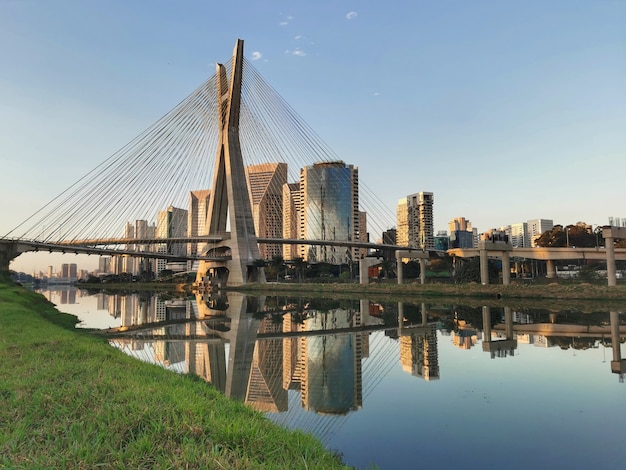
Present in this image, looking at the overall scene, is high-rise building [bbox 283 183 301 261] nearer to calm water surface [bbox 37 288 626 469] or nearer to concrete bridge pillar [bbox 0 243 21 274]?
concrete bridge pillar [bbox 0 243 21 274]

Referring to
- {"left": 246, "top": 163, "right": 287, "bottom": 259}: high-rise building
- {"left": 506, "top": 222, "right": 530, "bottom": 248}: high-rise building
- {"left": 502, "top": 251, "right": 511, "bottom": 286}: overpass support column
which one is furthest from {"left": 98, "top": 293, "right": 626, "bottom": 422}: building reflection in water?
{"left": 506, "top": 222, "right": 530, "bottom": 248}: high-rise building

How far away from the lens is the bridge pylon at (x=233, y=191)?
169 feet

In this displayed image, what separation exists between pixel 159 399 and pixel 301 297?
135 ft

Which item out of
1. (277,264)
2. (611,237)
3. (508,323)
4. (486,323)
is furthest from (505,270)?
(277,264)

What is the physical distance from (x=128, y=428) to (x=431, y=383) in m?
7.36

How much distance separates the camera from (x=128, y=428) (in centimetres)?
450

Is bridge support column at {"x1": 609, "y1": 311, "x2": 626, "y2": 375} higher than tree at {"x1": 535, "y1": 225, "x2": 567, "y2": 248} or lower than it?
lower

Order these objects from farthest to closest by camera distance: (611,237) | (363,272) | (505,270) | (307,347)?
(363,272) → (505,270) → (611,237) → (307,347)

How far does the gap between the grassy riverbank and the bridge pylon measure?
46.3 meters

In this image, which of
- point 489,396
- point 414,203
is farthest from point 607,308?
point 414,203

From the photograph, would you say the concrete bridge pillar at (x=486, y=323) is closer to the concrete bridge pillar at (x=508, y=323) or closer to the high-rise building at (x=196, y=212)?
the concrete bridge pillar at (x=508, y=323)

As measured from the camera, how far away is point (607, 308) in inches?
1027

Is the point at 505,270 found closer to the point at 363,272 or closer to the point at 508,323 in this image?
the point at 363,272

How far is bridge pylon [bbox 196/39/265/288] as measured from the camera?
51566 mm
